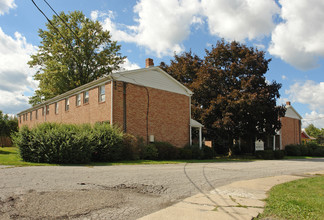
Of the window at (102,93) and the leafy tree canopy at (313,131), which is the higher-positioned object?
the window at (102,93)

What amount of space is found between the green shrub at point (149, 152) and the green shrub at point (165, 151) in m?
0.55

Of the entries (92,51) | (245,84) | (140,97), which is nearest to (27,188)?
(140,97)

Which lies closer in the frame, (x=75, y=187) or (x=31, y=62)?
(x=75, y=187)

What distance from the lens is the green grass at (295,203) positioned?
193 inches

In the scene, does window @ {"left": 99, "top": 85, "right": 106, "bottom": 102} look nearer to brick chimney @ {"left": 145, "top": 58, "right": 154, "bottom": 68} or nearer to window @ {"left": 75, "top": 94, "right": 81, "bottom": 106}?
window @ {"left": 75, "top": 94, "right": 81, "bottom": 106}

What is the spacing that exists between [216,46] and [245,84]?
608cm

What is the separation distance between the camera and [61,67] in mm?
32812

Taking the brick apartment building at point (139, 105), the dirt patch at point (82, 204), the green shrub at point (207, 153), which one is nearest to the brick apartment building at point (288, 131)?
the green shrub at point (207, 153)

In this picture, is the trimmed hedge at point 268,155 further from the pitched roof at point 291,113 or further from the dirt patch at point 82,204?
the dirt patch at point 82,204

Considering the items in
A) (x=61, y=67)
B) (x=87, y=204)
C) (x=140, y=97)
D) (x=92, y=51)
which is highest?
(x=92, y=51)

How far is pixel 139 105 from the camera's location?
1945 cm

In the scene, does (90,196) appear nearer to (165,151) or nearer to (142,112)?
(165,151)

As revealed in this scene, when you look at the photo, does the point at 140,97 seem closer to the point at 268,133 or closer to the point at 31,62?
the point at 268,133

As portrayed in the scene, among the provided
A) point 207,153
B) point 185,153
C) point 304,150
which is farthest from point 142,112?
point 304,150
